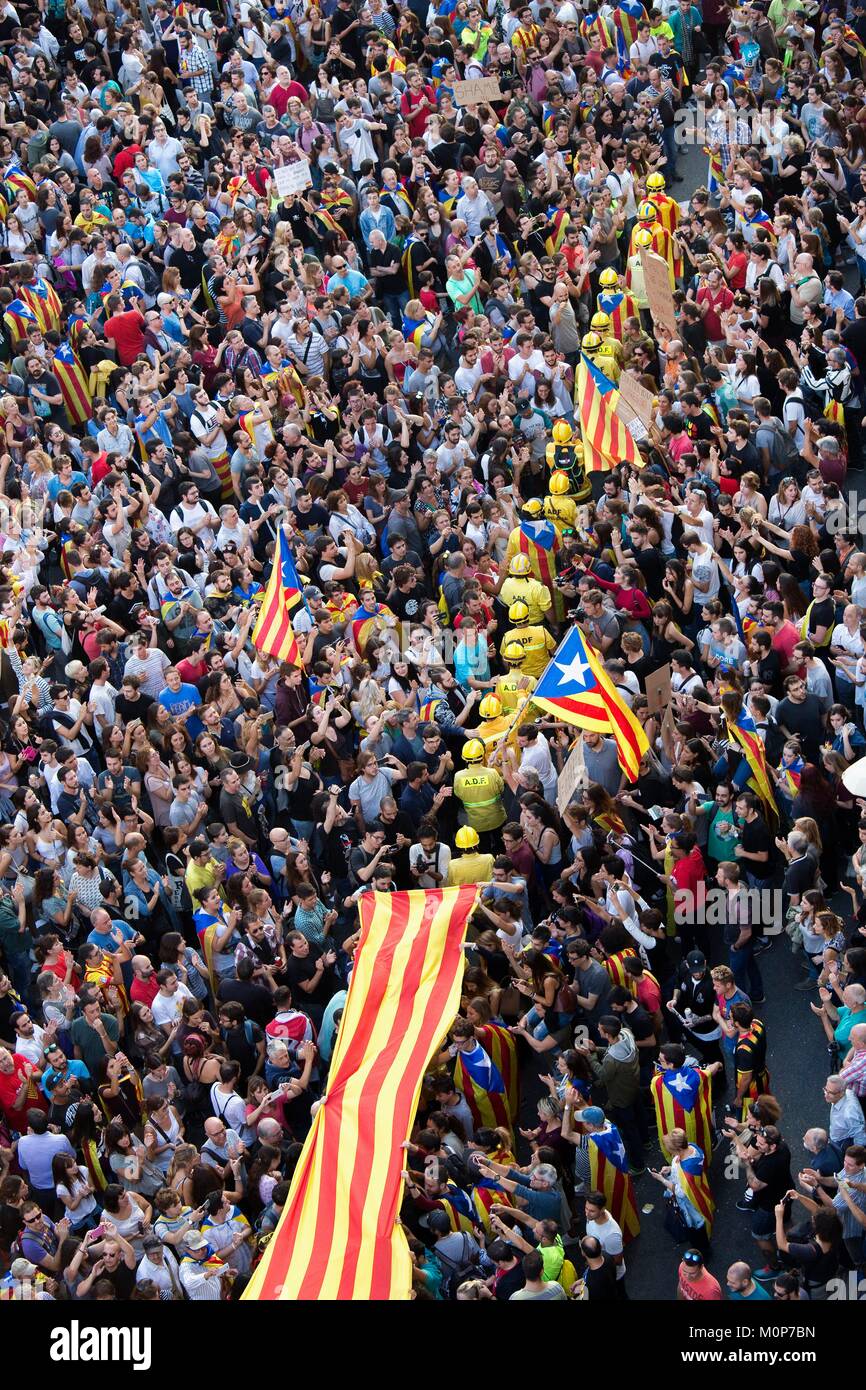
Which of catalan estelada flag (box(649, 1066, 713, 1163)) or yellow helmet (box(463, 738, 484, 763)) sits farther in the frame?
yellow helmet (box(463, 738, 484, 763))

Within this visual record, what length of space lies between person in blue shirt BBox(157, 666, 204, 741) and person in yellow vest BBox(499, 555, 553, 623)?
8.53 feet

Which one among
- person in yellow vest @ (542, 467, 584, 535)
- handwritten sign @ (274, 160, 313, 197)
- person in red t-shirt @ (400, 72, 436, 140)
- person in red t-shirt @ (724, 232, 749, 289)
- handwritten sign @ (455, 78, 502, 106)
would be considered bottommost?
person in yellow vest @ (542, 467, 584, 535)

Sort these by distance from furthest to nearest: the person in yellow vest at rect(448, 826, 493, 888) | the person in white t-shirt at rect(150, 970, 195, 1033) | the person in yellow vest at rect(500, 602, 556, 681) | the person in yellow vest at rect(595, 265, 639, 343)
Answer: the person in yellow vest at rect(595, 265, 639, 343), the person in yellow vest at rect(500, 602, 556, 681), the person in yellow vest at rect(448, 826, 493, 888), the person in white t-shirt at rect(150, 970, 195, 1033)

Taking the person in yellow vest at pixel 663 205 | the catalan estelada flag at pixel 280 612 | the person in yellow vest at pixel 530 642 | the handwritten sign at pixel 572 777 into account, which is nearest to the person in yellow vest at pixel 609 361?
the person in yellow vest at pixel 663 205

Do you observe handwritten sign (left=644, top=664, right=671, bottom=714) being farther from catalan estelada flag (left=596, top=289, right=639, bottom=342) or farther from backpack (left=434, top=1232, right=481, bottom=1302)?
catalan estelada flag (left=596, top=289, right=639, bottom=342)

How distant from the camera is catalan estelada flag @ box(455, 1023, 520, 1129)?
14.0 m

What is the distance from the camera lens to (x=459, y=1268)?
1289cm

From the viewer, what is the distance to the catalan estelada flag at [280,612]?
1706cm

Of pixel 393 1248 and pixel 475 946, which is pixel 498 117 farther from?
pixel 393 1248

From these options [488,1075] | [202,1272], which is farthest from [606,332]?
[202,1272]

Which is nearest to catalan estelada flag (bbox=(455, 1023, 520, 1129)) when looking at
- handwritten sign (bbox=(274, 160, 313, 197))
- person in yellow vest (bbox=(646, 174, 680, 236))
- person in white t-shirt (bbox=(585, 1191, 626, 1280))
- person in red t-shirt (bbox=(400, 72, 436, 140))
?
person in white t-shirt (bbox=(585, 1191, 626, 1280))

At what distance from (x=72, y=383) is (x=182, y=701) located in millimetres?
5598

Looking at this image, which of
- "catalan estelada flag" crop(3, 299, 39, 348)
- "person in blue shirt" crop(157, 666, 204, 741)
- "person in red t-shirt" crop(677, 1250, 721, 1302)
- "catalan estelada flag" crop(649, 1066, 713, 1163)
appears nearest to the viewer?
"person in red t-shirt" crop(677, 1250, 721, 1302)

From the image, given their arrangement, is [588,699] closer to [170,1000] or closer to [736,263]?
[170,1000]
